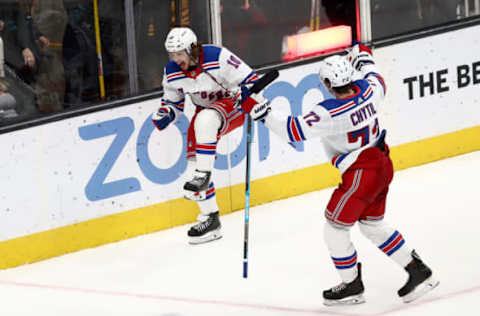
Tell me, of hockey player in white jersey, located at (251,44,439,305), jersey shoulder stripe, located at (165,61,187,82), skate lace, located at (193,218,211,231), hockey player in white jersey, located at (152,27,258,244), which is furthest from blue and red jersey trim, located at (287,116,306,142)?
skate lace, located at (193,218,211,231)

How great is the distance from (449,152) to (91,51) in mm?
3035

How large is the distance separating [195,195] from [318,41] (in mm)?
1822

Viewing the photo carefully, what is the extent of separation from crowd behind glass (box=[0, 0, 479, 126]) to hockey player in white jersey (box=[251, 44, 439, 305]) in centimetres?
188

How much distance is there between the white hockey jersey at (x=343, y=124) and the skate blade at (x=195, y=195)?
1378 mm

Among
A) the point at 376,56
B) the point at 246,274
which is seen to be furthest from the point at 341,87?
the point at 376,56

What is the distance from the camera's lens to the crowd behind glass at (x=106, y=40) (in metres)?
6.12

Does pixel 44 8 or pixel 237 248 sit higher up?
pixel 44 8

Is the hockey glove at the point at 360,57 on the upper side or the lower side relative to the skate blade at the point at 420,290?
upper

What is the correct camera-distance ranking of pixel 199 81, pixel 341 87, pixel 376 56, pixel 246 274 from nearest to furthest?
pixel 341 87, pixel 246 274, pixel 199 81, pixel 376 56

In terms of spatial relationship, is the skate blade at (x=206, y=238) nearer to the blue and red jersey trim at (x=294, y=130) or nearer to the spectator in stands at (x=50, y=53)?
the spectator in stands at (x=50, y=53)

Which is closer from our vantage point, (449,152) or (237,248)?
(237,248)

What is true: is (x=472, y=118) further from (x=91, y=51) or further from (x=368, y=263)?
(x=91, y=51)

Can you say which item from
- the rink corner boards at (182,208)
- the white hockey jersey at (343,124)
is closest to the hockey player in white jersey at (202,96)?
the rink corner boards at (182,208)

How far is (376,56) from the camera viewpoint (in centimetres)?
748
